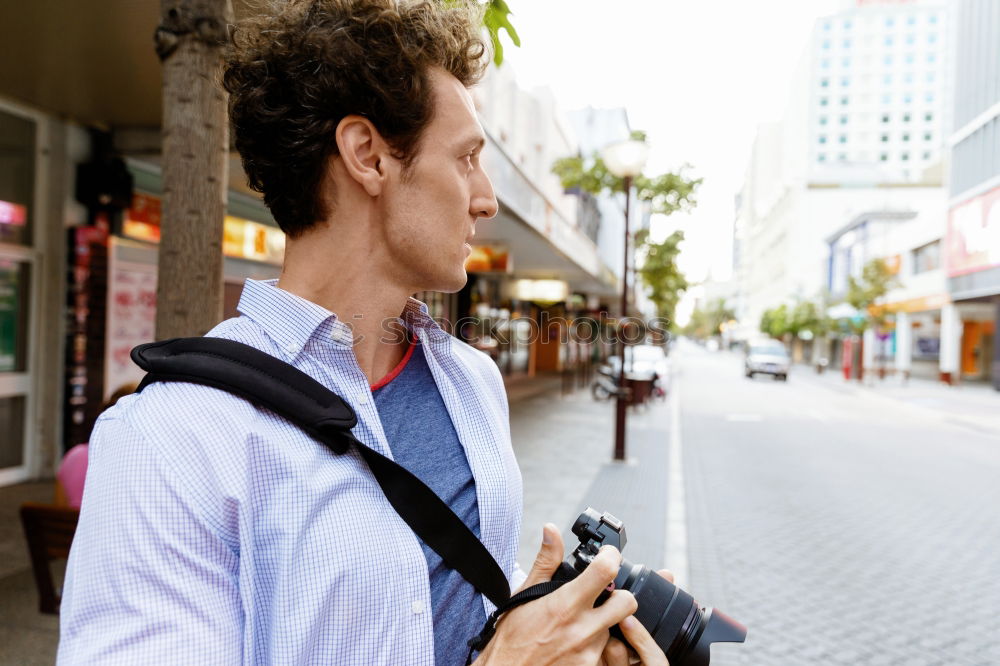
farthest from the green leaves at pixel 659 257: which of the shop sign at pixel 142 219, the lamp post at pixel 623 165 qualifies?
the shop sign at pixel 142 219

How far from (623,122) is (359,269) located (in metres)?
43.9

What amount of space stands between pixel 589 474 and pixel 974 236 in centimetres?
3104

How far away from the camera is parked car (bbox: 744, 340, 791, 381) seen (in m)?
31.6

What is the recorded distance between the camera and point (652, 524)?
21.0 ft

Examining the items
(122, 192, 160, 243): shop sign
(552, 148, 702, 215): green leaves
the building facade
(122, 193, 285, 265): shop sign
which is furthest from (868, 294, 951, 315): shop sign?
(122, 192, 160, 243): shop sign

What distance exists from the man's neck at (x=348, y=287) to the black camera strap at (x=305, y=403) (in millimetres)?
192

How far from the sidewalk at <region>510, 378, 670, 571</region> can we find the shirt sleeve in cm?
433

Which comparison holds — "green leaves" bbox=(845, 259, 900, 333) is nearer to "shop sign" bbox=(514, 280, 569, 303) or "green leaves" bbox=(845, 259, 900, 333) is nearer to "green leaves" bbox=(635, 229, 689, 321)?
"green leaves" bbox=(635, 229, 689, 321)

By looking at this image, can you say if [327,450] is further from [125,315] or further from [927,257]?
[927,257]

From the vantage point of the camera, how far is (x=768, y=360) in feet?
105

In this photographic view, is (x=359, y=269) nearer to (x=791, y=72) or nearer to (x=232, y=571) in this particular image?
(x=232, y=571)

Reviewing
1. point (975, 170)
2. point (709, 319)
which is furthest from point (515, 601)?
point (709, 319)

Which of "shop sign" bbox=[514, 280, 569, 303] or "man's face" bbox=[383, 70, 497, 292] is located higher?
"shop sign" bbox=[514, 280, 569, 303]

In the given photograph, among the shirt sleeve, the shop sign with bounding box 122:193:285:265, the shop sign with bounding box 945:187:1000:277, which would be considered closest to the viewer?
the shirt sleeve
